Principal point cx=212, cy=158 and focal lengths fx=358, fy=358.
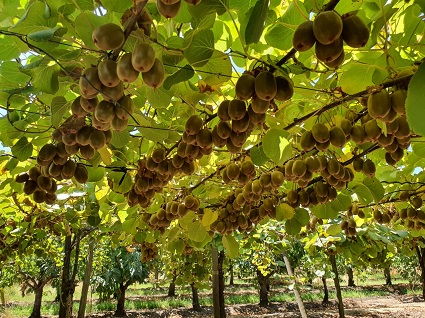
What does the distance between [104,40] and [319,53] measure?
0.46 m

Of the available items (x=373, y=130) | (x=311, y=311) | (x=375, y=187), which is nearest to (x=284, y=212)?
(x=375, y=187)

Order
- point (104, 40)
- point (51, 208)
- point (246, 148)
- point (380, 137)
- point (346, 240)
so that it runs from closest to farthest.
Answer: point (104, 40)
point (380, 137)
point (246, 148)
point (51, 208)
point (346, 240)

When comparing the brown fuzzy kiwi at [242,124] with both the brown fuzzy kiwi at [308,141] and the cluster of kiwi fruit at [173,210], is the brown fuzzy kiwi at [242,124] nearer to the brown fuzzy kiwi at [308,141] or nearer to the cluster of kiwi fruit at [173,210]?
the brown fuzzy kiwi at [308,141]

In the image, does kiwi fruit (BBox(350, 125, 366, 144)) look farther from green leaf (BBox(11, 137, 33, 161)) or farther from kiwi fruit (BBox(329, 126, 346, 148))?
green leaf (BBox(11, 137, 33, 161))

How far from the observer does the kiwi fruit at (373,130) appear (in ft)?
4.22

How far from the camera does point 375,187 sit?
6.93 ft

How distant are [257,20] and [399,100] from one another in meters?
0.53

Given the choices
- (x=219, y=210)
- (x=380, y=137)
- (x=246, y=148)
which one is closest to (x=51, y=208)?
(x=219, y=210)

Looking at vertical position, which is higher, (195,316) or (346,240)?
(346,240)

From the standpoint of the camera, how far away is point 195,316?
14102 mm

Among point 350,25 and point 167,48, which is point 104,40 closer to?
point 167,48

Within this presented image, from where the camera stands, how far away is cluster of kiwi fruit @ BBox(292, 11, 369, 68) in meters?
0.73

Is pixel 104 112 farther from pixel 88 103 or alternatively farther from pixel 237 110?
pixel 237 110

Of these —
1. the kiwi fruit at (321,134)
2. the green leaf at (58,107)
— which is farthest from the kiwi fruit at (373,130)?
the green leaf at (58,107)
